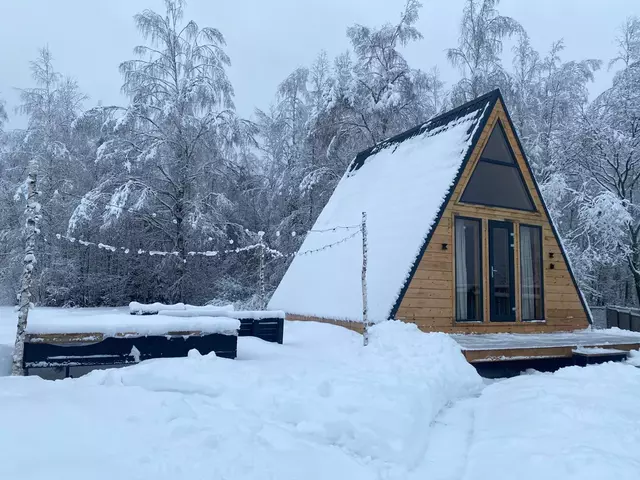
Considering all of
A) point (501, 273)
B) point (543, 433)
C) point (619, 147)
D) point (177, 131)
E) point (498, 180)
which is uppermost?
point (177, 131)

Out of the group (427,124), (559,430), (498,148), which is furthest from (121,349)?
(427,124)

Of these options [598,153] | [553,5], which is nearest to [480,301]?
[598,153]

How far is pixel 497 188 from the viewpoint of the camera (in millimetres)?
8922

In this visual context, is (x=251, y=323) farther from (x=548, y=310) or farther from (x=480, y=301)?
(x=548, y=310)

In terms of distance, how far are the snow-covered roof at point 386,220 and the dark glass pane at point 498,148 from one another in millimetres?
479

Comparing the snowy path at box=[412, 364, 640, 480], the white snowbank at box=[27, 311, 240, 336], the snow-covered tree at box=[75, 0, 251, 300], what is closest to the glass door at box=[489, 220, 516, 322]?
the snowy path at box=[412, 364, 640, 480]

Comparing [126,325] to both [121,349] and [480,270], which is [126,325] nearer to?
[121,349]

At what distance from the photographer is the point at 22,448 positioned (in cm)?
281

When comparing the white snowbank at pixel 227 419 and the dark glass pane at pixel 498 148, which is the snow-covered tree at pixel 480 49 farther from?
the white snowbank at pixel 227 419

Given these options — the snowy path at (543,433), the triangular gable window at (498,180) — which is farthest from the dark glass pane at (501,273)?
the snowy path at (543,433)

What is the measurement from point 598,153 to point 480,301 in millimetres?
9063

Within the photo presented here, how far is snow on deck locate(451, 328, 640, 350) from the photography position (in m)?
6.84

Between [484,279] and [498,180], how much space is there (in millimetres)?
1886

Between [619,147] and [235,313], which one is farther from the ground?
[619,147]
